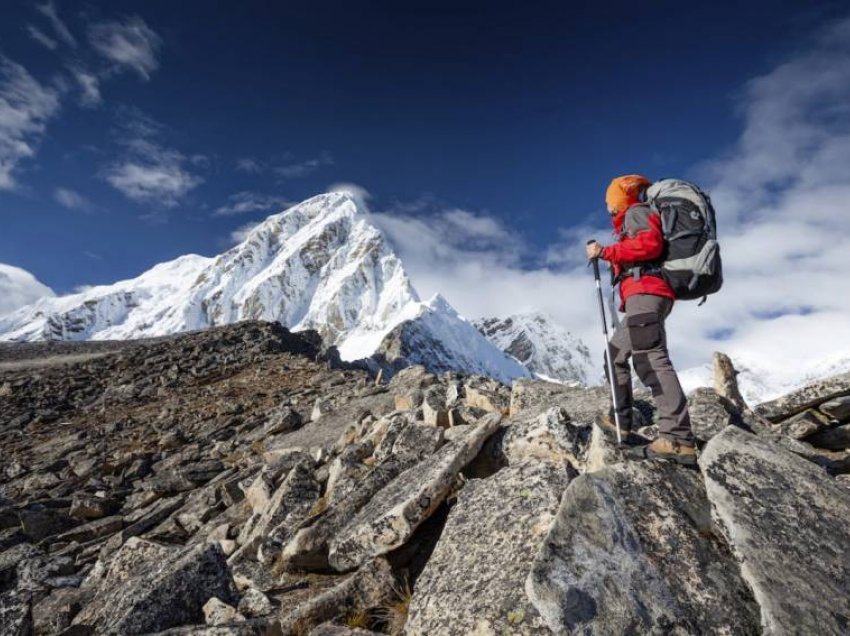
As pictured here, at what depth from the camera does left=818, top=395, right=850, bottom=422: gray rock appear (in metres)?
6.67

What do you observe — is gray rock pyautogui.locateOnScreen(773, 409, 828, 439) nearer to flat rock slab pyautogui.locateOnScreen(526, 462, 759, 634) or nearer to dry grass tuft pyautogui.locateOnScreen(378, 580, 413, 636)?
flat rock slab pyautogui.locateOnScreen(526, 462, 759, 634)

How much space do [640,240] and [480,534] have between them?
3371 mm

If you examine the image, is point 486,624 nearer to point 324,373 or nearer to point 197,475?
point 197,475

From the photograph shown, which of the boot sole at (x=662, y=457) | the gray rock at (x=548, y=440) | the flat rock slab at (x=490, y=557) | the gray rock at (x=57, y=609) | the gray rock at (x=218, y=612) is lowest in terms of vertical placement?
the gray rock at (x=57, y=609)

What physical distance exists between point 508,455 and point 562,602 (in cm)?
299

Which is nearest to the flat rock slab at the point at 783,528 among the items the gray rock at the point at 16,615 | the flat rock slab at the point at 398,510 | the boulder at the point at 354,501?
the flat rock slab at the point at 398,510

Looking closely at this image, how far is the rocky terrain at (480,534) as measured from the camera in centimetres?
321

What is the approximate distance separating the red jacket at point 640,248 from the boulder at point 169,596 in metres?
5.34

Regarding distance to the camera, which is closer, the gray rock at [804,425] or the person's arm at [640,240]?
the person's arm at [640,240]

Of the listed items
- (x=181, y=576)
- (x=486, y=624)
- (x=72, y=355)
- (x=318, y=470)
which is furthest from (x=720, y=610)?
(x=72, y=355)

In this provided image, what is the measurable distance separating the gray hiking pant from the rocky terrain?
405 millimetres

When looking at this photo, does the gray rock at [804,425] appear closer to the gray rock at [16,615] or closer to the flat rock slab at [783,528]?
the flat rock slab at [783,528]

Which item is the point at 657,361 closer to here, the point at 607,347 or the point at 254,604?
the point at 607,347

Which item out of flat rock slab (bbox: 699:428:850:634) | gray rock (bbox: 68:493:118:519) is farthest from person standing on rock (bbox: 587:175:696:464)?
gray rock (bbox: 68:493:118:519)
